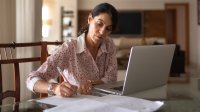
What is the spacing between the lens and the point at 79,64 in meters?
1.53

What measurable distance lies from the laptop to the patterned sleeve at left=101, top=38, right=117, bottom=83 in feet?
0.62

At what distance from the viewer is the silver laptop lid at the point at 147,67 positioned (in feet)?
3.86

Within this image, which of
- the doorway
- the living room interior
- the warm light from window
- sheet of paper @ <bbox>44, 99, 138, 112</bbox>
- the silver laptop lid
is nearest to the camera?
sheet of paper @ <bbox>44, 99, 138, 112</bbox>

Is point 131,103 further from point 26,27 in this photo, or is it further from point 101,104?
point 26,27

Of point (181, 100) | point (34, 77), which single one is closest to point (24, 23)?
point (34, 77)

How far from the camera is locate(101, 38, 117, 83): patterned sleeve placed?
1589mm

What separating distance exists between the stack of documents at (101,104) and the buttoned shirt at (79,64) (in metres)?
0.30

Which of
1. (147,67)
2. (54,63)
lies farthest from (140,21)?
(147,67)

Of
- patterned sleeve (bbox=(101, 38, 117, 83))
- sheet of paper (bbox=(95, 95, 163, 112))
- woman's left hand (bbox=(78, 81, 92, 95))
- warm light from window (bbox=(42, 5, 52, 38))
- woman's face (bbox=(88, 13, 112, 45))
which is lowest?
sheet of paper (bbox=(95, 95, 163, 112))

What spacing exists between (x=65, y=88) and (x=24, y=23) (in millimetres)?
1298

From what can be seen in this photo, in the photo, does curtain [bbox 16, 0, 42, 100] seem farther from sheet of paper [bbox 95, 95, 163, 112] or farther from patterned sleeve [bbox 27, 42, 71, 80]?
sheet of paper [bbox 95, 95, 163, 112]

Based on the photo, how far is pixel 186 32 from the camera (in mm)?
9500

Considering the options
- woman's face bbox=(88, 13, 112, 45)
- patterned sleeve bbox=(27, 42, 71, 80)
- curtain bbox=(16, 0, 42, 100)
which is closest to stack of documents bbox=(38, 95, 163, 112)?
patterned sleeve bbox=(27, 42, 71, 80)

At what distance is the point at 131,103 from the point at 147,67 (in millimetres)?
255
